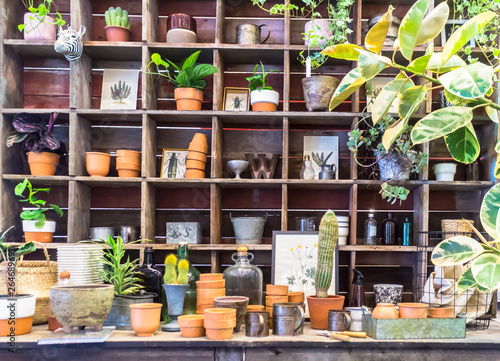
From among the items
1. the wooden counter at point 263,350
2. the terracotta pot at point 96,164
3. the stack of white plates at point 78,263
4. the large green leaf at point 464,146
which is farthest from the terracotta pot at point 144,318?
the large green leaf at point 464,146

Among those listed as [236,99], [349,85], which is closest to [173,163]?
[236,99]

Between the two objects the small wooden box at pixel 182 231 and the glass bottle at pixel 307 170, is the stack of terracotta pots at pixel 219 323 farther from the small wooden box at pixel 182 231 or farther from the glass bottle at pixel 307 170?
the glass bottle at pixel 307 170

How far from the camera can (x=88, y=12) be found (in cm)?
307

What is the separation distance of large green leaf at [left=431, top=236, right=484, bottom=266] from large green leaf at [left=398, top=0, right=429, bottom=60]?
312 mm

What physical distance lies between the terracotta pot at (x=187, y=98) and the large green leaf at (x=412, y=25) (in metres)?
2.22

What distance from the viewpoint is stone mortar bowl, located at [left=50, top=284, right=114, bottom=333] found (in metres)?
1.76

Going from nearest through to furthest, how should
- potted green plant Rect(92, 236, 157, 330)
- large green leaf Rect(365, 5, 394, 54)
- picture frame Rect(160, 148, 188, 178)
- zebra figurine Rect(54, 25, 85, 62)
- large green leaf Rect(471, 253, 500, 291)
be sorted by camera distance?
large green leaf Rect(471, 253, 500, 291) → large green leaf Rect(365, 5, 394, 54) → potted green plant Rect(92, 236, 157, 330) → zebra figurine Rect(54, 25, 85, 62) → picture frame Rect(160, 148, 188, 178)

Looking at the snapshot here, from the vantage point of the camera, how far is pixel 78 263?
6.94ft

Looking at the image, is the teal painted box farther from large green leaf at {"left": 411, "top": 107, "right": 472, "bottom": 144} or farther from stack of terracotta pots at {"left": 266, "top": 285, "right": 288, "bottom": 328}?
large green leaf at {"left": 411, "top": 107, "right": 472, "bottom": 144}

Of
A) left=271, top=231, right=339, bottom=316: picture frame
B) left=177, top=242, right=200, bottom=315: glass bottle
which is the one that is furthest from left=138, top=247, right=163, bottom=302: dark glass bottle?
left=271, top=231, right=339, bottom=316: picture frame

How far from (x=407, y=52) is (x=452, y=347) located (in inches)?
58.3

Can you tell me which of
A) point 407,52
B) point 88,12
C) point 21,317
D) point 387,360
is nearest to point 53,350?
point 21,317

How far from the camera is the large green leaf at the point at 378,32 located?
0.76 m

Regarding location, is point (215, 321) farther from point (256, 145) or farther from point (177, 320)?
point (256, 145)
